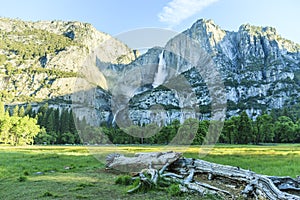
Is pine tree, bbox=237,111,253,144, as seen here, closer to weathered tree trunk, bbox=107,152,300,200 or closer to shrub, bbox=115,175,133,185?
weathered tree trunk, bbox=107,152,300,200

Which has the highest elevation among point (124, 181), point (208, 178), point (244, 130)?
point (244, 130)

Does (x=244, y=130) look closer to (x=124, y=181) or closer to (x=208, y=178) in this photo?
(x=208, y=178)

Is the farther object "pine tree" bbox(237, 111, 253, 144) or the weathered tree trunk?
"pine tree" bbox(237, 111, 253, 144)

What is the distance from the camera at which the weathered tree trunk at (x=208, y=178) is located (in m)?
12.8

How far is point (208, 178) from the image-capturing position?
55.8ft

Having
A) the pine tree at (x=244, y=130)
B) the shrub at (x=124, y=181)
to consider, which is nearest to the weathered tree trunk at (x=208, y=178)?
the shrub at (x=124, y=181)

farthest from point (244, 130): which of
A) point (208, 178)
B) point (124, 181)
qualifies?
point (124, 181)

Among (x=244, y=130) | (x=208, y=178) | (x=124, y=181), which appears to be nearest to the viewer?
(x=124, y=181)

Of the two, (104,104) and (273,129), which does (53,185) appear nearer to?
(104,104)

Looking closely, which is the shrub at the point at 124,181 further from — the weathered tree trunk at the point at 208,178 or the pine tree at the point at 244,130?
the pine tree at the point at 244,130

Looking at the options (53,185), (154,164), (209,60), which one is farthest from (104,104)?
(209,60)

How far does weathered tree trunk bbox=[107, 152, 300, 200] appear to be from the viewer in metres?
12.8

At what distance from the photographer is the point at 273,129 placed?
102m

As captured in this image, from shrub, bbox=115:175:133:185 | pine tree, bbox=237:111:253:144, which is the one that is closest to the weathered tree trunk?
shrub, bbox=115:175:133:185
